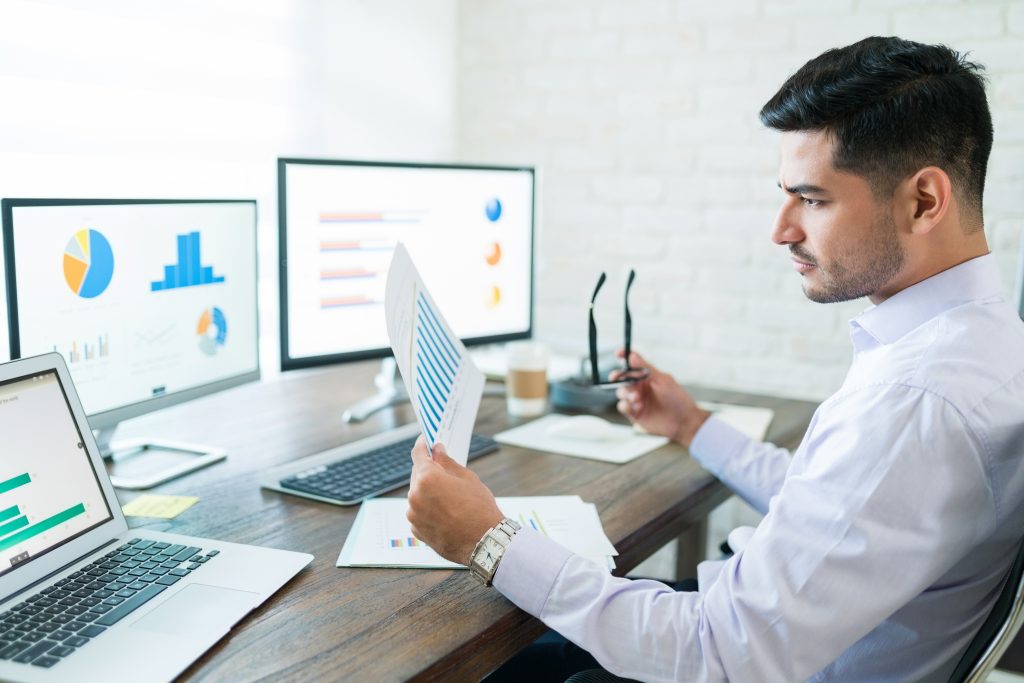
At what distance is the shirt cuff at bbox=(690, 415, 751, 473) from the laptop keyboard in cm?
75

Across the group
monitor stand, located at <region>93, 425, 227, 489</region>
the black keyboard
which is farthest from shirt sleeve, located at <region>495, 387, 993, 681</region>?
monitor stand, located at <region>93, 425, 227, 489</region>

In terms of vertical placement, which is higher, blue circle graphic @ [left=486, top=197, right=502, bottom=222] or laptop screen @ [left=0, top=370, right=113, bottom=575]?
blue circle graphic @ [left=486, top=197, right=502, bottom=222]

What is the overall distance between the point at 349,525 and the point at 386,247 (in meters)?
0.69

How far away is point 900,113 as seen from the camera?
3.20 ft

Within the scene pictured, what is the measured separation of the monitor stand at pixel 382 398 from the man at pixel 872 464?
0.67 metres

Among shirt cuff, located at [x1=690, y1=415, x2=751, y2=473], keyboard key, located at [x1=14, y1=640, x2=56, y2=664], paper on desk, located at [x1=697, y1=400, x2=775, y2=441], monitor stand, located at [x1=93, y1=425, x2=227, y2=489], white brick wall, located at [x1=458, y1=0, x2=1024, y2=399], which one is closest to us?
keyboard key, located at [x1=14, y1=640, x2=56, y2=664]

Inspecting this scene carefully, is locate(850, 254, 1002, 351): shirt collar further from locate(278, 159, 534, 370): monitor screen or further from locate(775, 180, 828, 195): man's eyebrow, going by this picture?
locate(278, 159, 534, 370): monitor screen

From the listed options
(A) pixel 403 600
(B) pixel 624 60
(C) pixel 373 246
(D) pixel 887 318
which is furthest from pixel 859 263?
(B) pixel 624 60

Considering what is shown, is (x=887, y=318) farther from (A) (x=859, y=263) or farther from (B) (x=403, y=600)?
(B) (x=403, y=600)

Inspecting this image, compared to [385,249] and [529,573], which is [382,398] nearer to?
[385,249]

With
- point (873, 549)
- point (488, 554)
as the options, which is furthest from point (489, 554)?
point (873, 549)

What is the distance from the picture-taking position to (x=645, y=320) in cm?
245

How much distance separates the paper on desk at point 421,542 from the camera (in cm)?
105

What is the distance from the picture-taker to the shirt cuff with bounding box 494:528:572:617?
95 cm
